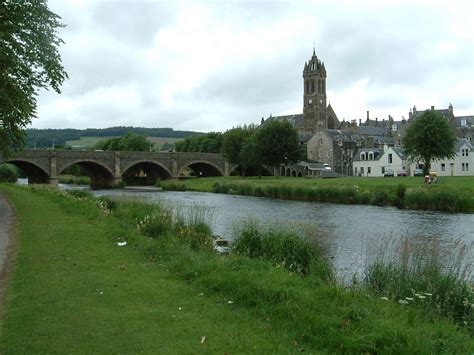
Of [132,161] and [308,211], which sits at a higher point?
[132,161]

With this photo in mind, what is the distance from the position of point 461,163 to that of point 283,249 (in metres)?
78.9

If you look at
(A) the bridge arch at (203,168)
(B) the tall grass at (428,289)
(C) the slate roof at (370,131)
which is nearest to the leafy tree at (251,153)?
(A) the bridge arch at (203,168)

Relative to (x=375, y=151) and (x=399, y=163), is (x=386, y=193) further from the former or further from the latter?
(x=375, y=151)

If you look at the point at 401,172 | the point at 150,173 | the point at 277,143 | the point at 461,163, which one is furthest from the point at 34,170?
the point at 461,163

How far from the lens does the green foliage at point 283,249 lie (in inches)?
490

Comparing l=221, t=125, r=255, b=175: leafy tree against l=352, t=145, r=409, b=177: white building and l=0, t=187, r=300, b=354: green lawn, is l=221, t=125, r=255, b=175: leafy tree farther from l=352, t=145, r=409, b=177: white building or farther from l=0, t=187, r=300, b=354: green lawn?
l=0, t=187, r=300, b=354: green lawn

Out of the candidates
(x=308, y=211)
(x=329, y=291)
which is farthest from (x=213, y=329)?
(x=308, y=211)

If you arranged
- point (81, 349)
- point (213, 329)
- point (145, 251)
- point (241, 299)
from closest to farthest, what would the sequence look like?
point (81, 349) → point (213, 329) → point (241, 299) → point (145, 251)

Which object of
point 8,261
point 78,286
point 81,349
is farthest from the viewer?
→ point 8,261

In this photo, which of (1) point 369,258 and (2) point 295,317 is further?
(1) point 369,258

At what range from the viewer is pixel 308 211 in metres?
35.7

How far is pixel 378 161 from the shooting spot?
91875 millimetres

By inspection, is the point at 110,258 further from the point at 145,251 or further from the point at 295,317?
the point at 295,317

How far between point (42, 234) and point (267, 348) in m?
11.2
